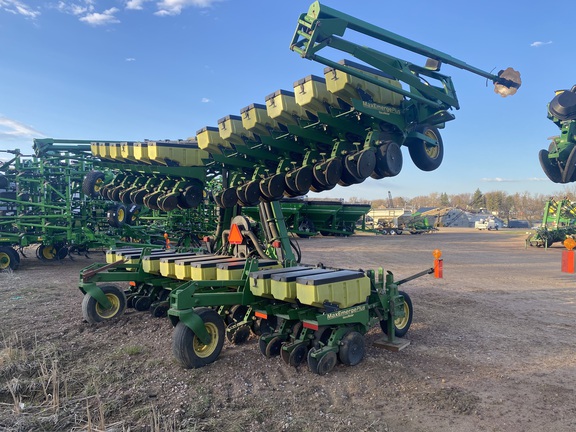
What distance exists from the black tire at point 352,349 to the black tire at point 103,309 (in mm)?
4903

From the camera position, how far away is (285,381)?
17.4ft

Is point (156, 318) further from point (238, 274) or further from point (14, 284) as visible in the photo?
point (14, 284)

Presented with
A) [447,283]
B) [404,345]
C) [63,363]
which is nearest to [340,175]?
[404,345]

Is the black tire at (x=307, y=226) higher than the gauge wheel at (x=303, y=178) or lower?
lower

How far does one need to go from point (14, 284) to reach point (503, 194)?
107m

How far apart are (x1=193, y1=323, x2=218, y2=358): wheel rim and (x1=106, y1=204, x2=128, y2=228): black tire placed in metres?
11.6

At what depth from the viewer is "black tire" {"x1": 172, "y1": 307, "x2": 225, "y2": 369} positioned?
218 inches

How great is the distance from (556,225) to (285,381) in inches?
1182

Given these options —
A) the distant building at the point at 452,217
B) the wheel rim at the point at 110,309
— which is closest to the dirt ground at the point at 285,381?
the wheel rim at the point at 110,309

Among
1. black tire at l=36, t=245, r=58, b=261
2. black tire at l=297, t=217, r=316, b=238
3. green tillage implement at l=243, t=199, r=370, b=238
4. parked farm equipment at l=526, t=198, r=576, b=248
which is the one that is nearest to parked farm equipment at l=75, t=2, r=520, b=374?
green tillage implement at l=243, t=199, r=370, b=238

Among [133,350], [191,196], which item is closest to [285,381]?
[133,350]

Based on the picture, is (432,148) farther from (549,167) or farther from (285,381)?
(549,167)

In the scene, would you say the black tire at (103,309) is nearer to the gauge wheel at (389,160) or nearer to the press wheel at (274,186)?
the press wheel at (274,186)

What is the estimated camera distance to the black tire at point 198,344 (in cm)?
555
